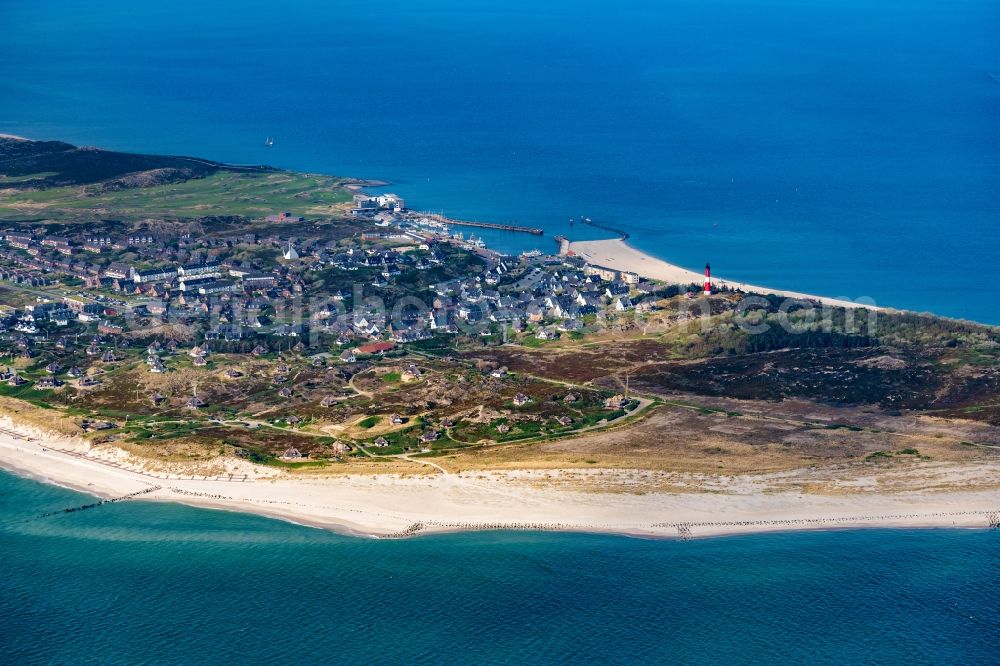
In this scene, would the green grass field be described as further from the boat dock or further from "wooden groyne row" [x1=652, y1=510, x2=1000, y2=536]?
"wooden groyne row" [x1=652, y1=510, x2=1000, y2=536]

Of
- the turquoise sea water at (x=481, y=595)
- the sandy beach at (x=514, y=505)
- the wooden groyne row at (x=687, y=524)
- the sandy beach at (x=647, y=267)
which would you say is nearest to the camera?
the turquoise sea water at (x=481, y=595)

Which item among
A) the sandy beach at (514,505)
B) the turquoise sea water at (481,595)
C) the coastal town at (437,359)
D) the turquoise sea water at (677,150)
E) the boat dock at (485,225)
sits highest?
the turquoise sea water at (677,150)

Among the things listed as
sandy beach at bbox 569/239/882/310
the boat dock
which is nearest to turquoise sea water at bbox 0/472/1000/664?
sandy beach at bbox 569/239/882/310

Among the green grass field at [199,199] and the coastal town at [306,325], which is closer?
the coastal town at [306,325]

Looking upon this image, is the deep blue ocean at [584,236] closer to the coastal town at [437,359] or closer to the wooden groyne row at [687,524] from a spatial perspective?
the wooden groyne row at [687,524]

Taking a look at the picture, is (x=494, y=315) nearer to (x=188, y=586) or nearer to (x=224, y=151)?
(x=188, y=586)

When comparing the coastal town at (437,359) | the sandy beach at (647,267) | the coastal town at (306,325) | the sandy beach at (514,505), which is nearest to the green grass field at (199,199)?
the coastal town at (437,359)

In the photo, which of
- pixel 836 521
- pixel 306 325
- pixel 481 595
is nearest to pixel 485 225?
pixel 306 325
